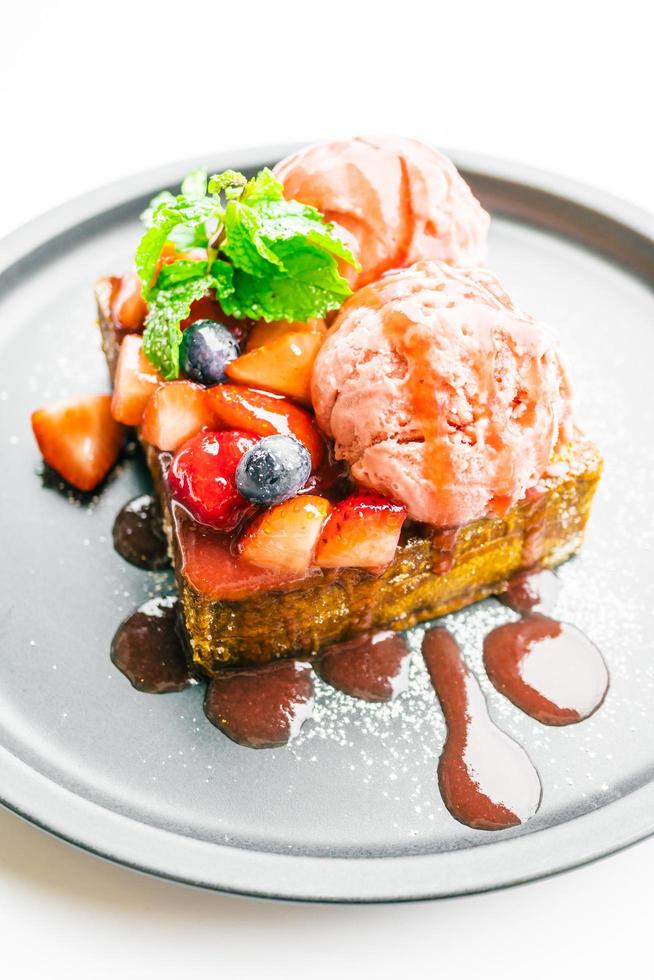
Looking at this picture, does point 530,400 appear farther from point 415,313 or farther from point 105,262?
point 105,262

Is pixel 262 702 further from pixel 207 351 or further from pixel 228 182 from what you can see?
pixel 228 182

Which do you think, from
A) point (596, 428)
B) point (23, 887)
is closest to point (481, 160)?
point (596, 428)

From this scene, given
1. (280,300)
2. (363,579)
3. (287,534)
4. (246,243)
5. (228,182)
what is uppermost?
(228,182)

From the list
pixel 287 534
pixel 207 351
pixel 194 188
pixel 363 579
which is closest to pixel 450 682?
pixel 363 579

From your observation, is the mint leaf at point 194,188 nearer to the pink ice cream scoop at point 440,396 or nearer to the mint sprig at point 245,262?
the mint sprig at point 245,262

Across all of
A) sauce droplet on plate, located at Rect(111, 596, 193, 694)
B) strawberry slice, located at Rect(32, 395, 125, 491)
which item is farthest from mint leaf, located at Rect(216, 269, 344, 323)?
sauce droplet on plate, located at Rect(111, 596, 193, 694)
